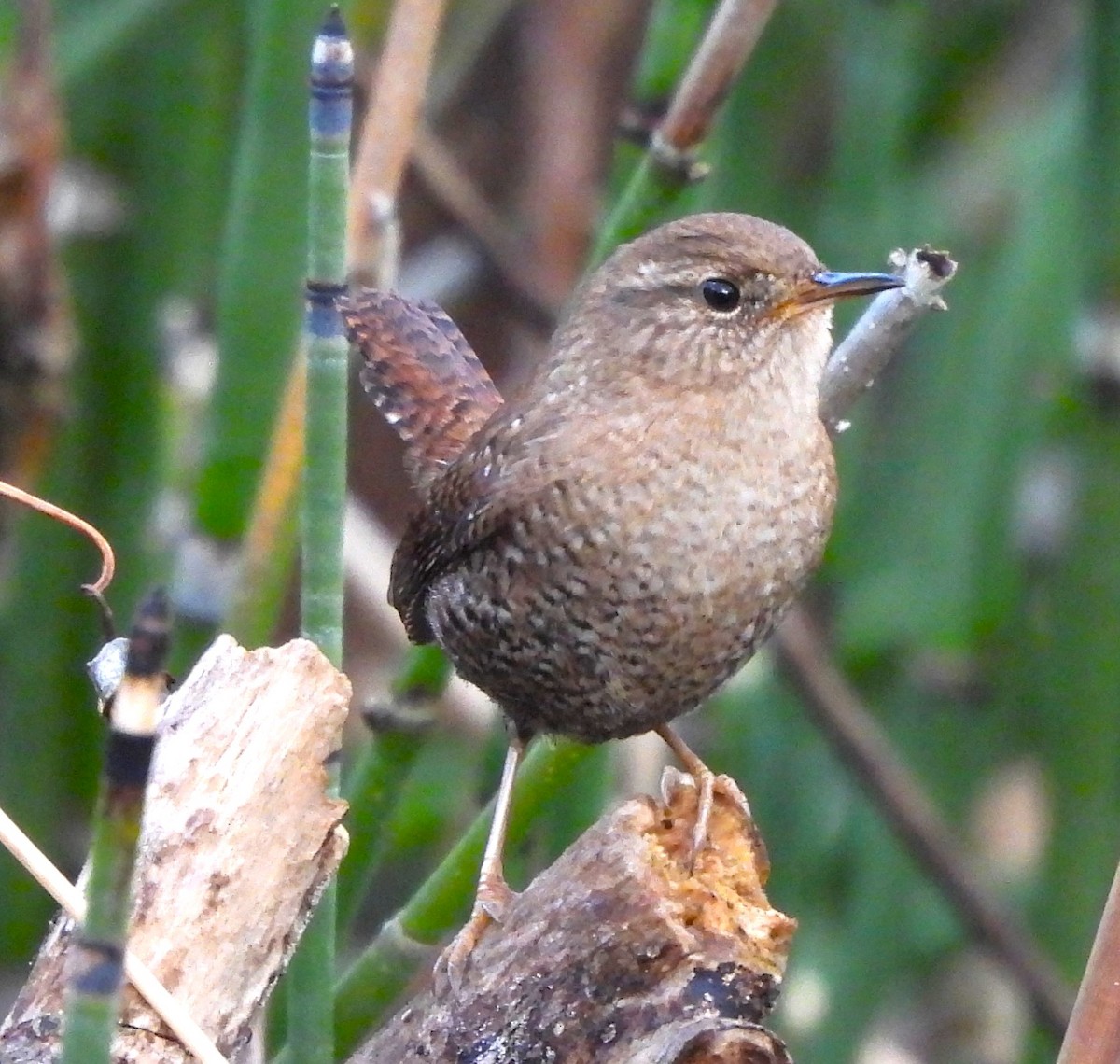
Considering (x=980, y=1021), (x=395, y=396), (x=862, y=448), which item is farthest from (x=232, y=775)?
(x=980, y=1021)

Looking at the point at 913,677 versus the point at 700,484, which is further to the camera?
the point at 913,677

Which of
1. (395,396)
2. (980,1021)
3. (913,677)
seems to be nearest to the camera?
(395,396)

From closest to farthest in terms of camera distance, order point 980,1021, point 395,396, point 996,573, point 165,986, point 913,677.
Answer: point 165,986 → point 395,396 → point 996,573 → point 913,677 → point 980,1021

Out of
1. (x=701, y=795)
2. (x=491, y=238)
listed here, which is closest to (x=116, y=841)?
(x=701, y=795)

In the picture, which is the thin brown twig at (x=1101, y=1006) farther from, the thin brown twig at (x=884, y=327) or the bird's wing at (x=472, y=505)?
the bird's wing at (x=472, y=505)

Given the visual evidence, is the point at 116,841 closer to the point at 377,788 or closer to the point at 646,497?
the point at 646,497

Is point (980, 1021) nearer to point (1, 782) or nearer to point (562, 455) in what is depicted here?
point (1, 782)

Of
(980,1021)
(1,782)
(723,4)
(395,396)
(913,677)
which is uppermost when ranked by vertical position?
(723,4)
